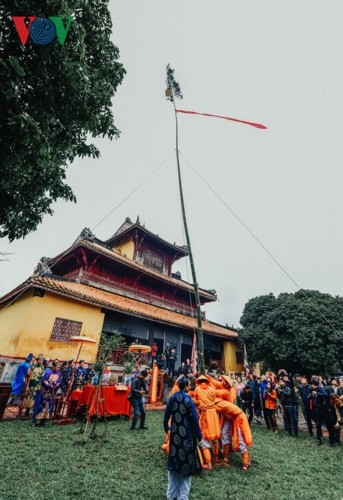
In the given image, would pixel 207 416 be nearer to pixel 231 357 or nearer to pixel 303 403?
pixel 303 403

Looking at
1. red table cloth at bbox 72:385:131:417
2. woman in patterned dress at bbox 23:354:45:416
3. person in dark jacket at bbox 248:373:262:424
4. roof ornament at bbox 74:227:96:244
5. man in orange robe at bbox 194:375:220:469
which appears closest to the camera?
man in orange robe at bbox 194:375:220:469

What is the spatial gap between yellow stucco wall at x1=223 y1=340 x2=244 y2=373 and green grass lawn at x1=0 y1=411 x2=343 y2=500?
14824mm

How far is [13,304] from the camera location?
45.7 feet

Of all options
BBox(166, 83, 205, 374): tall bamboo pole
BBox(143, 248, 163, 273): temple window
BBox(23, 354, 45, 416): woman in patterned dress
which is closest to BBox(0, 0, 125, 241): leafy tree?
BBox(166, 83, 205, 374): tall bamboo pole

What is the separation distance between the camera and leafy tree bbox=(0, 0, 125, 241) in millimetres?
4062

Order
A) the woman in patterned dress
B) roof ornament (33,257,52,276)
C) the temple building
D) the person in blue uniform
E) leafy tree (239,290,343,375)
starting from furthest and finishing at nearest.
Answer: leafy tree (239,290,343,375) < roof ornament (33,257,52,276) < the temple building < the person in blue uniform < the woman in patterned dress

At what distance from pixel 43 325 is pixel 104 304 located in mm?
3045

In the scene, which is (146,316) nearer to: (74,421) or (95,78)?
(74,421)

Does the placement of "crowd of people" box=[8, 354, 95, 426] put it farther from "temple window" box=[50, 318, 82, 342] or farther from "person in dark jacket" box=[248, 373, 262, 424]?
"person in dark jacket" box=[248, 373, 262, 424]

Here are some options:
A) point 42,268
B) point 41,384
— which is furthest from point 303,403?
point 42,268

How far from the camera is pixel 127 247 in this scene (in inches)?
886

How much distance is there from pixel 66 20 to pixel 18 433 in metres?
8.82

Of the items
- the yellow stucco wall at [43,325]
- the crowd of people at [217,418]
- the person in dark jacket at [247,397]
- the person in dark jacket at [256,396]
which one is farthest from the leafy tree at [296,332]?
the yellow stucco wall at [43,325]

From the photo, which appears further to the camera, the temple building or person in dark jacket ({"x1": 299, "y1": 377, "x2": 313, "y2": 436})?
the temple building
